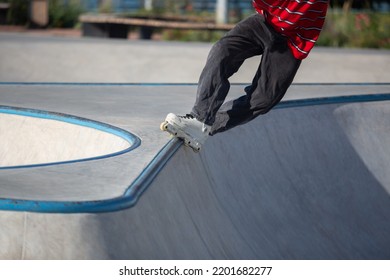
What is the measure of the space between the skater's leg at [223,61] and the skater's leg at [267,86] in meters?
0.10

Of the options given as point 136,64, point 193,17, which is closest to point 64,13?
point 193,17

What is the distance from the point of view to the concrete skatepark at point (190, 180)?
354 cm

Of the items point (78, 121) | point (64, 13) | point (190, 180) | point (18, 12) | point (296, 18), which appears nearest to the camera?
point (296, 18)

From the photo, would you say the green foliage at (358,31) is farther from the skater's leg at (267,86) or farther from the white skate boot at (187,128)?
the white skate boot at (187,128)

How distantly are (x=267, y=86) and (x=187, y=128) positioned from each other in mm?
559

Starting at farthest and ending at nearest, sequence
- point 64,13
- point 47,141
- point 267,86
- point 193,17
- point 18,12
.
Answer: point 64,13
point 18,12
point 193,17
point 47,141
point 267,86

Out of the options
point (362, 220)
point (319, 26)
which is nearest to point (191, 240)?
point (319, 26)

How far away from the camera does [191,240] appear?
4297 mm

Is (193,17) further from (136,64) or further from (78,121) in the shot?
(78,121)

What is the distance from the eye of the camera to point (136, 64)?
40.4 feet

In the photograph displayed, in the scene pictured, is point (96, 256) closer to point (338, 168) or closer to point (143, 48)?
point (338, 168)

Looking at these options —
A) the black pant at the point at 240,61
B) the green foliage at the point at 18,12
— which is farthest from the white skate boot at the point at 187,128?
the green foliage at the point at 18,12

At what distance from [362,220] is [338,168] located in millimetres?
519
